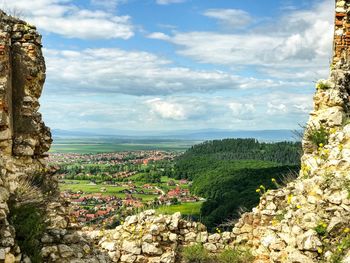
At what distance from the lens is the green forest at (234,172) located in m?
32.5

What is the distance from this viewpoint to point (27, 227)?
21.4 ft

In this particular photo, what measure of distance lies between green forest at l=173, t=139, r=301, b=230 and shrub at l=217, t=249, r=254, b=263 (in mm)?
1410

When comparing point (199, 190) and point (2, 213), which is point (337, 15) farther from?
point (199, 190)

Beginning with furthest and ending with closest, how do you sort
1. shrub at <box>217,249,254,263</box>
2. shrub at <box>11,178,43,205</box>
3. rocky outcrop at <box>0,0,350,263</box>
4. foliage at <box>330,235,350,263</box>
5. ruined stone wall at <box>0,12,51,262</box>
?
shrub at <box>217,249,254,263</box> → ruined stone wall at <box>0,12,51,262</box> → rocky outcrop at <box>0,0,350,263</box> → shrub at <box>11,178,43,205</box> → foliage at <box>330,235,350,263</box>

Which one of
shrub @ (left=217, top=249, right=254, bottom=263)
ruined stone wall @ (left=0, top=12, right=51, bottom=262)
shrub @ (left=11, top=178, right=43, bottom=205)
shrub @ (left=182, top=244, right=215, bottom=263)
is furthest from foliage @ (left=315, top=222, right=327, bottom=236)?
ruined stone wall @ (left=0, top=12, right=51, bottom=262)

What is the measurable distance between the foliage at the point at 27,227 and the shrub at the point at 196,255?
443cm

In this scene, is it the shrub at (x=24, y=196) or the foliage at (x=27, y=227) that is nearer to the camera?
the foliage at (x=27, y=227)

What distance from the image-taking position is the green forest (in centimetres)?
3247

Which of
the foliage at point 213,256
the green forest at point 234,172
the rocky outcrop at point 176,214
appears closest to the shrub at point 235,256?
the foliage at point 213,256

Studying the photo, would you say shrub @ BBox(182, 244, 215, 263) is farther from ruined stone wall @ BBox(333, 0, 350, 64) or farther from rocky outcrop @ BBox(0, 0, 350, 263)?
ruined stone wall @ BBox(333, 0, 350, 64)

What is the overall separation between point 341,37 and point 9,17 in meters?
8.85

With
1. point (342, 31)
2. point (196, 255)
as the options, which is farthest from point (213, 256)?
point (342, 31)

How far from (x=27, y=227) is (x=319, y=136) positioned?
270 inches

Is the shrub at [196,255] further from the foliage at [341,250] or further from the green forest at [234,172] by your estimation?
the foliage at [341,250]
